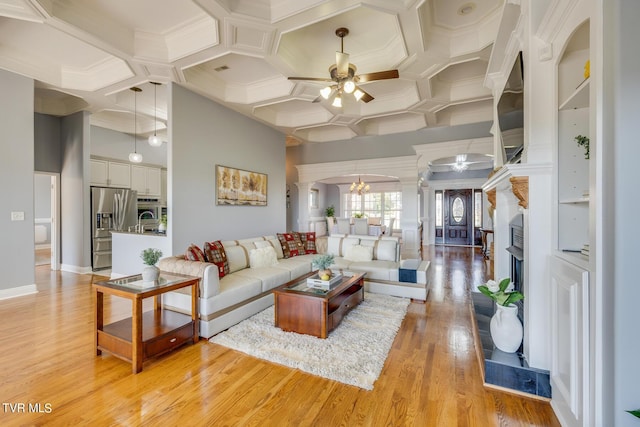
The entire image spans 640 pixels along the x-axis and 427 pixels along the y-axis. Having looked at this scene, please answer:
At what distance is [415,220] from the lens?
6.48 m

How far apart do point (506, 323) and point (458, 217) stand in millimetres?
8865

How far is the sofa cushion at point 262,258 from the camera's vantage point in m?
3.96

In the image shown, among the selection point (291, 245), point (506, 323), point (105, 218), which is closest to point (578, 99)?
point (506, 323)

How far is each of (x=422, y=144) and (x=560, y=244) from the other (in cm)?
483

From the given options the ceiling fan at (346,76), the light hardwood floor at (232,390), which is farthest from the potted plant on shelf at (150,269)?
the ceiling fan at (346,76)

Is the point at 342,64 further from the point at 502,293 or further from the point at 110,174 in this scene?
the point at 110,174

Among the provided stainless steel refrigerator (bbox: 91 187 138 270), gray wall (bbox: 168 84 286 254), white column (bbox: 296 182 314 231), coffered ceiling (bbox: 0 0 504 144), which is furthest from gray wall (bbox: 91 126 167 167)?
white column (bbox: 296 182 314 231)

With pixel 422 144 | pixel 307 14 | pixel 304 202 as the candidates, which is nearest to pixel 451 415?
pixel 307 14

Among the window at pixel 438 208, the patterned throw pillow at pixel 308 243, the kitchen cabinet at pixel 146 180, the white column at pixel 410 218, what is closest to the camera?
the patterned throw pillow at pixel 308 243

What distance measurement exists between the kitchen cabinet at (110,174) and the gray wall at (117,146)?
0.22 m

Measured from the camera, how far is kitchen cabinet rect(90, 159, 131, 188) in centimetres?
593

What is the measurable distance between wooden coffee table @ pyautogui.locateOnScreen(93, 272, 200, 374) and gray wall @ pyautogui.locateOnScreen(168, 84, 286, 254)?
1.68 meters

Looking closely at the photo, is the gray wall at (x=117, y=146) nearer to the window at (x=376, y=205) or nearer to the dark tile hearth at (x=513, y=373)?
the window at (x=376, y=205)

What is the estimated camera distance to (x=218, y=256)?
3.48 meters
